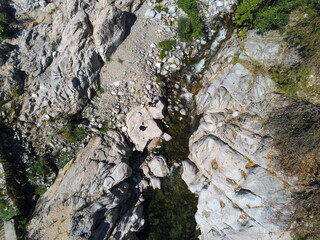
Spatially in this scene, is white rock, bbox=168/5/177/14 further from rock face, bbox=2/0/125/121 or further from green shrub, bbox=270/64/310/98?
green shrub, bbox=270/64/310/98

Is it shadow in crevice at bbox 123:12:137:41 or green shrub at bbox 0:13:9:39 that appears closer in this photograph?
green shrub at bbox 0:13:9:39

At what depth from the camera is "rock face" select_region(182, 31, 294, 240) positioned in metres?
8.81

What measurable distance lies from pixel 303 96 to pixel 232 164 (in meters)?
4.14

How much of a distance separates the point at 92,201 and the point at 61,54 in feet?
25.9

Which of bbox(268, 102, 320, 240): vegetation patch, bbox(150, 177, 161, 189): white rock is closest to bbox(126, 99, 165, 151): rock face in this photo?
bbox(150, 177, 161, 189): white rock

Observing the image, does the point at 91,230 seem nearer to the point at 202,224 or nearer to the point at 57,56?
the point at 202,224

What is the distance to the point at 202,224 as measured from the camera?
10.4 meters

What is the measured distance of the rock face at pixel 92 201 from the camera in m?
9.47

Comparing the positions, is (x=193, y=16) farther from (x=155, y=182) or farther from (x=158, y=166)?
(x=155, y=182)

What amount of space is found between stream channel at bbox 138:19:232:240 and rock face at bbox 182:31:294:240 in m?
0.56

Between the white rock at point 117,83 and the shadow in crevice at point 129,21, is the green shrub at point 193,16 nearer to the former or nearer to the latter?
the shadow in crevice at point 129,21

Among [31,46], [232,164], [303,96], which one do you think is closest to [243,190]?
[232,164]

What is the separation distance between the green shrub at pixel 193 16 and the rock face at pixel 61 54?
13.7 ft

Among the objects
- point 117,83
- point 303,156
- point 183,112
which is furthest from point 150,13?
point 303,156
